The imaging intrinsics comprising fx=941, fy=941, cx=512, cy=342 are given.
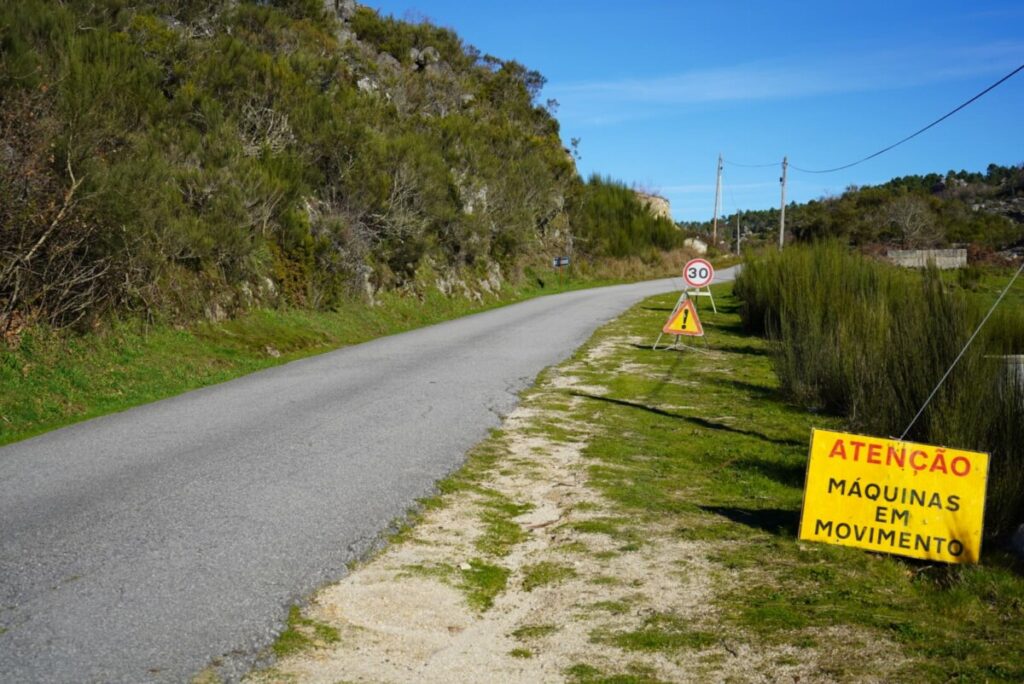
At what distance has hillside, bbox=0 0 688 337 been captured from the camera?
13617 mm

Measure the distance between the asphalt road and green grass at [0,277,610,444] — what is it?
0.79 metres

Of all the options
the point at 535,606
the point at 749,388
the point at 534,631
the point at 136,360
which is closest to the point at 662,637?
the point at 534,631

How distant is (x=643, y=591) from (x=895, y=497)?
80.5 inches

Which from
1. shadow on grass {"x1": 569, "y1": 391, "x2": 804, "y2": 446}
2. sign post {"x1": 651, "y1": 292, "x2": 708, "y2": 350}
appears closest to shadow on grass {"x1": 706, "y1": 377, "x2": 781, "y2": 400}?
shadow on grass {"x1": 569, "y1": 391, "x2": 804, "y2": 446}

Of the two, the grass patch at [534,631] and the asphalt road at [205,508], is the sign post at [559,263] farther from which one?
the grass patch at [534,631]

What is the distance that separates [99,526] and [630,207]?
59.4 m

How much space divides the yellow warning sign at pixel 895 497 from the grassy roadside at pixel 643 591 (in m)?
0.15

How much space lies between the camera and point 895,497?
21.3 ft

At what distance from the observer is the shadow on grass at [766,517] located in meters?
7.03

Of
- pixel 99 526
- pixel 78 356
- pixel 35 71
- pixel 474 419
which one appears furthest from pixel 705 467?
pixel 35 71

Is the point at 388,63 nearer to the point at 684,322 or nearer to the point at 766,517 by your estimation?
the point at 684,322

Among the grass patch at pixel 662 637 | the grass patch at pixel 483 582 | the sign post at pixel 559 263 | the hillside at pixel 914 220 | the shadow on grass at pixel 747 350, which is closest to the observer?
the grass patch at pixel 662 637

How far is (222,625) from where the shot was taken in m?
4.91

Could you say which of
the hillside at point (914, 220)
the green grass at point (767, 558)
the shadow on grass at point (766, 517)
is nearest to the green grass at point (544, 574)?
the green grass at point (767, 558)
